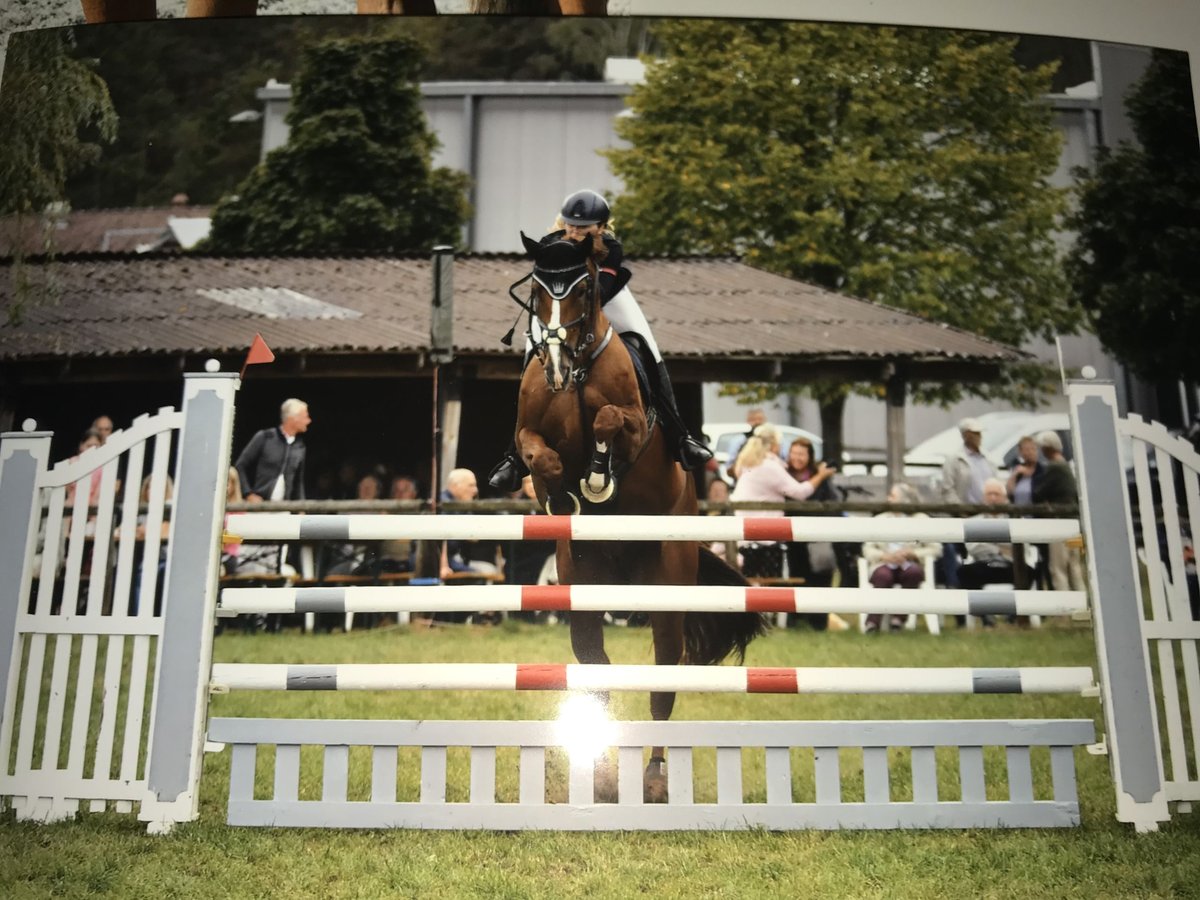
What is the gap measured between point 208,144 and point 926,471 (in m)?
2.71

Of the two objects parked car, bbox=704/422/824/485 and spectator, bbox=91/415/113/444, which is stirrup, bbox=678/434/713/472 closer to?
parked car, bbox=704/422/824/485

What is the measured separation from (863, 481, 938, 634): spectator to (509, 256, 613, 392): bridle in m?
1.36

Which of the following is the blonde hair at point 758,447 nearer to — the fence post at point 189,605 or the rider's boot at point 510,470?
the rider's boot at point 510,470

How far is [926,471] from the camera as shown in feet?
10.5

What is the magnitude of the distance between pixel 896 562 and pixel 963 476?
404 millimetres

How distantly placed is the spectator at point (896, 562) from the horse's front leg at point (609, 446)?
1.17 meters

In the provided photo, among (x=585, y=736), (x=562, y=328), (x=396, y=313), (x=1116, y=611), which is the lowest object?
(x=585, y=736)

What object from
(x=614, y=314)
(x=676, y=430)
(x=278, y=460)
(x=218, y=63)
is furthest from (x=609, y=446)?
(x=218, y=63)

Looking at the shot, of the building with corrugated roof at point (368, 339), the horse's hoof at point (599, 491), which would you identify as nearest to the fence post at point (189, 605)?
the building with corrugated roof at point (368, 339)

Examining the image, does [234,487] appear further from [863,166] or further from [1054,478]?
[1054,478]

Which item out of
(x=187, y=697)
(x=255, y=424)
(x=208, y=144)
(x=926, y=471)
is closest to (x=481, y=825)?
(x=187, y=697)

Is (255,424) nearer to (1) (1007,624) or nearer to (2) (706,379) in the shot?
(2) (706,379)

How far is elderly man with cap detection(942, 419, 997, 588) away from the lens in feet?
10.5

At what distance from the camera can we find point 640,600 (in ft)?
7.20
